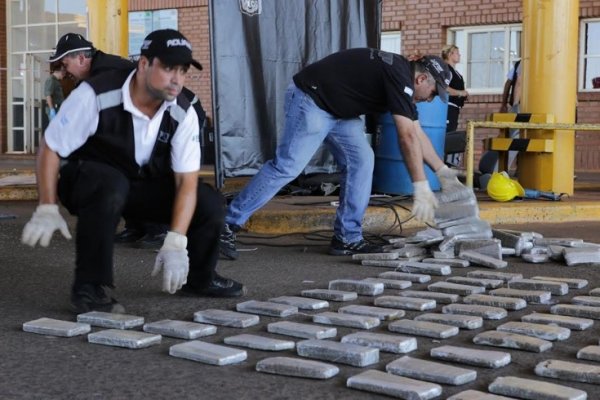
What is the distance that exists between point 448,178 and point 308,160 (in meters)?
0.88

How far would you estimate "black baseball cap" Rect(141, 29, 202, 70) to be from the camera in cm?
383

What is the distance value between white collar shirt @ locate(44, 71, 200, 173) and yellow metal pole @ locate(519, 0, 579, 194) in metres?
5.72

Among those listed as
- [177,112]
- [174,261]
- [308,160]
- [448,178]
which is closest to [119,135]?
[177,112]

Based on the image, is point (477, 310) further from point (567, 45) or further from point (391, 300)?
point (567, 45)

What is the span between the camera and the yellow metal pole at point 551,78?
29.4ft

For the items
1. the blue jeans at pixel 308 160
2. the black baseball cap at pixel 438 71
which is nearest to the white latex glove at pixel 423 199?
the black baseball cap at pixel 438 71

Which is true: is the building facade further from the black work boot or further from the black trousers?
the black trousers

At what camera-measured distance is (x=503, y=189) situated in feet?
28.2

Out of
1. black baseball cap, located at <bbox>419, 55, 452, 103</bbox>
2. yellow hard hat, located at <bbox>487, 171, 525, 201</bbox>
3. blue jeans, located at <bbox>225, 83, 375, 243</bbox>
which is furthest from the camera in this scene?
yellow hard hat, located at <bbox>487, 171, 525, 201</bbox>

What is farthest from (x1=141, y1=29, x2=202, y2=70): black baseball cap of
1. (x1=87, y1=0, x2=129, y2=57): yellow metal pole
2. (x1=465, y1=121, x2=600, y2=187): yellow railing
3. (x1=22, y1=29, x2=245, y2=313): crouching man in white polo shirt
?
(x1=87, y1=0, x2=129, y2=57): yellow metal pole

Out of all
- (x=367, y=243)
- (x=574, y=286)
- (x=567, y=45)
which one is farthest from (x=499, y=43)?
(x=574, y=286)

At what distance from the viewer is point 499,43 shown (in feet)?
50.6

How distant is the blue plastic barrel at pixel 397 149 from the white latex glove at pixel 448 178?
6.97ft

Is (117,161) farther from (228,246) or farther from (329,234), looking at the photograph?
(329,234)
